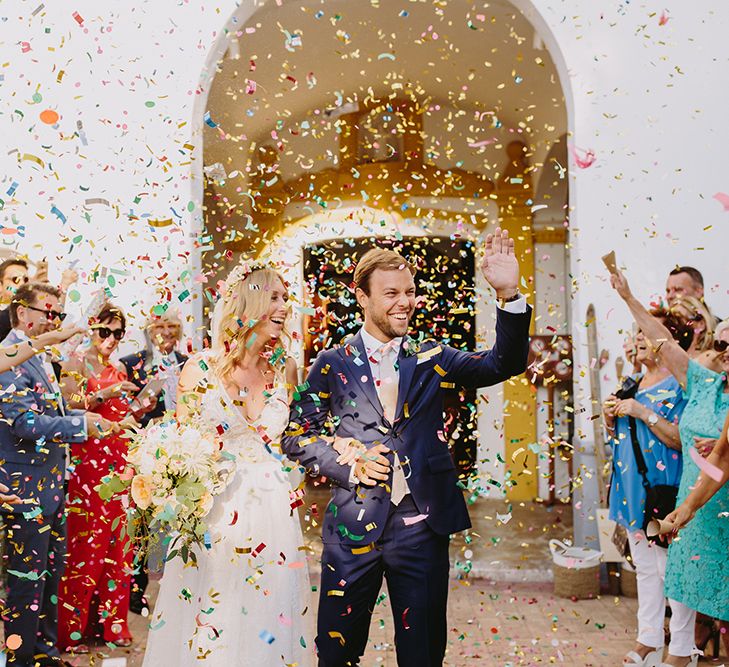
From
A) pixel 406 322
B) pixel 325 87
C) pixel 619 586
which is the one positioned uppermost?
pixel 325 87

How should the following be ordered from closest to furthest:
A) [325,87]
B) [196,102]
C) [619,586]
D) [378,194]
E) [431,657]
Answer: [431,657], [619,586], [196,102], [325,87], [378,194]

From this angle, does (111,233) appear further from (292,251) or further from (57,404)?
(292,251)

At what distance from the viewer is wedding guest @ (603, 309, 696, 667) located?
4.32 metres

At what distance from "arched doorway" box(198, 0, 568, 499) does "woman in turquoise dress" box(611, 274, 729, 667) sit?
400 cm

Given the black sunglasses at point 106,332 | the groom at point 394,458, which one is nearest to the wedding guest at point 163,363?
the black sunglasses at point 106,332

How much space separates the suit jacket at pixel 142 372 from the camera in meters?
5.74

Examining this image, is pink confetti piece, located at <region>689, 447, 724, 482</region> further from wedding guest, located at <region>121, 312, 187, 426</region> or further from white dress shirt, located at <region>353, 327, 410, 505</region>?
wedding guest, located at <region>121, 312, 187, 426</region>

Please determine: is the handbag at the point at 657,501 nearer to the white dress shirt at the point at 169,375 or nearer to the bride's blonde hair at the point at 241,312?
the bride's blonde hair at the point at 241,312

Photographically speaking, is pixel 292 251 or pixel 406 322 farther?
pixel 292 251

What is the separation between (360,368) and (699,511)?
1793 millimetres

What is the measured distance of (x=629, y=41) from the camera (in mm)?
6223

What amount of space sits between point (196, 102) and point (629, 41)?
11.2 ft

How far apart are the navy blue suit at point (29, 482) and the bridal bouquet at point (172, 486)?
107 cm

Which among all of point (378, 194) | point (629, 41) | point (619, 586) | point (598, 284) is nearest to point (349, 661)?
point (619, 586)
